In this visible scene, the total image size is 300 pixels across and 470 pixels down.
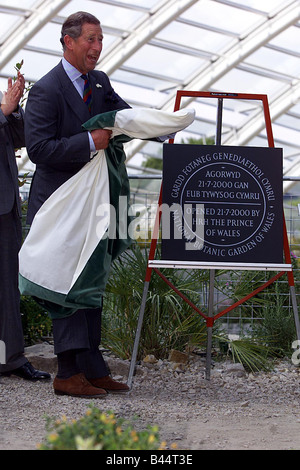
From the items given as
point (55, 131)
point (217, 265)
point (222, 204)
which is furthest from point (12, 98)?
point (217, 265)

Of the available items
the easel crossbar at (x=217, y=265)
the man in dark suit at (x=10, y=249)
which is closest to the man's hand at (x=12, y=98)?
the man in dark suit at (x=10, y=249)

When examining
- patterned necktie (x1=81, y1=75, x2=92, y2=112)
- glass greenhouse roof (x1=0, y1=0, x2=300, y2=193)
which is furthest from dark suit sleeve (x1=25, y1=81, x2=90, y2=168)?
glass greenhouse roof (x1=0, y1=0, x2=300, y2=193)

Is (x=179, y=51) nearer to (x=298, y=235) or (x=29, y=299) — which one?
(x=298, y=235)

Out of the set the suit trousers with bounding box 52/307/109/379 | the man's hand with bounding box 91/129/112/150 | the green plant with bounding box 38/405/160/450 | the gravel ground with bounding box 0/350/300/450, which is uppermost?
the man's hand with bounding box 91/129/112/150

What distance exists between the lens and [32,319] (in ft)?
16.8

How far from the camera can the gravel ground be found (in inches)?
123

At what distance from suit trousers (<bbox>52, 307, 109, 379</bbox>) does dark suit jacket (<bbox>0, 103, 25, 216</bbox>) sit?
2.40 ft

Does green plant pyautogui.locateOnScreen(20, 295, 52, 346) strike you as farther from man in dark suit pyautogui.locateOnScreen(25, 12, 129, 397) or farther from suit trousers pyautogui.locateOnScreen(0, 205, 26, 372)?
man in dark suit pyautogui.locateOnScreen(25, 12, 129, 397)

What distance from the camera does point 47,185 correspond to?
3.88 m

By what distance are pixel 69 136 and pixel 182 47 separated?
14.1 metres

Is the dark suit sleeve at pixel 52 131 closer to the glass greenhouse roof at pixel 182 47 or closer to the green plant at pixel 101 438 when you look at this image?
the green plant at pixel 101 438

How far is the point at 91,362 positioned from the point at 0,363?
1.90ft

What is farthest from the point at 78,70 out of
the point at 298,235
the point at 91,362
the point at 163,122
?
the point at 298,235

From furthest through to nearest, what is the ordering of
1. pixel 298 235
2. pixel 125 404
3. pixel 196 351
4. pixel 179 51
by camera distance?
pixel 179 51
pixel 298 235
pixel 196 351
pixel 125 404
